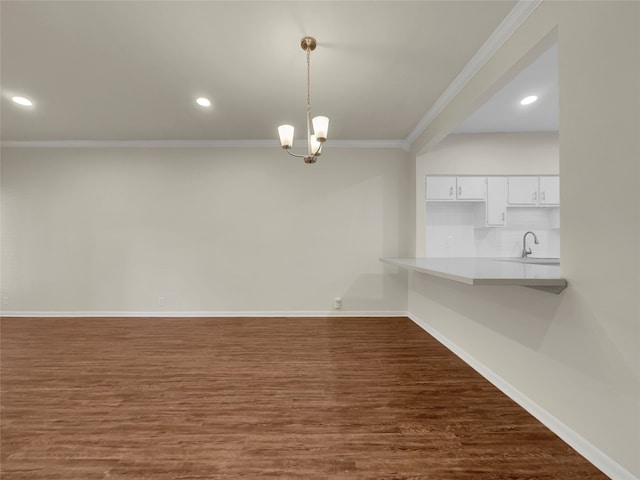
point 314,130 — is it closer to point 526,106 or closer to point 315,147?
point 315,147

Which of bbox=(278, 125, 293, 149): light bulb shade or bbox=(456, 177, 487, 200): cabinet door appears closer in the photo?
bbox=(278, 125, 293, 149): light bulb shade

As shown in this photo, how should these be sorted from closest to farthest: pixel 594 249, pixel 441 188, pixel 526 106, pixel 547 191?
pixel 594 249, pixel 526 106, pixel 547 191, pixel 441 188

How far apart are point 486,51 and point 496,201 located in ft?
7.74

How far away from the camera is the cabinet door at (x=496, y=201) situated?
394 cm

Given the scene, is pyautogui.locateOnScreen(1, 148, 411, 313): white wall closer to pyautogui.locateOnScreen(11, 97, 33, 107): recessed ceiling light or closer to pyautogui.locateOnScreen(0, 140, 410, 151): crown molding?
pyautogui.locateOnScreen(0, 140, 410, 151): crown molding

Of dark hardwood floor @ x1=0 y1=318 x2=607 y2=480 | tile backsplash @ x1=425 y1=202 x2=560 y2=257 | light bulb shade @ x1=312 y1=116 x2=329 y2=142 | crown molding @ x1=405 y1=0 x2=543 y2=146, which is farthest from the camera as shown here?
tile backsplash @ x1=425 y1=202 x2=560 y2=257

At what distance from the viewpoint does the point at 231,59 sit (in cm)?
233

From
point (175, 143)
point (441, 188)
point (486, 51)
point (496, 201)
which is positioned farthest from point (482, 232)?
point (175, 143)

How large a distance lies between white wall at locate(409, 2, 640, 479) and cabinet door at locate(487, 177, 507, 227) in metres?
2.39

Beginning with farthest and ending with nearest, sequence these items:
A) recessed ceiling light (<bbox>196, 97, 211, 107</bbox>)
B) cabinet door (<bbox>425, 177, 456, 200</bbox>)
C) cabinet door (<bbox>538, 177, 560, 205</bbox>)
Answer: cabinet door (<bbox>425, 177, 456, 200</bbox>) → cabinet door (<bbox>538, 177, 560, 205</bbox>) → recessed ceiling light (<bbox>196, 97, 211, 107</bbox>)

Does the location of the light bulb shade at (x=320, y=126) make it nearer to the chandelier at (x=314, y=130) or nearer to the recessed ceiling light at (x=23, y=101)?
the chandelier at (x=314, y=130)

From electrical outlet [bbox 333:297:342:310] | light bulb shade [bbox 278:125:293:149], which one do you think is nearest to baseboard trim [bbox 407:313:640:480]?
electrical outlet [bbox 333:297:342:310]

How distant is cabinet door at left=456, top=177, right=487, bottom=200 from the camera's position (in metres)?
Result: 3.97

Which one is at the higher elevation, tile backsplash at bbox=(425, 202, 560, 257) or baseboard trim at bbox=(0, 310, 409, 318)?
tile backsplash at bbox=(425, 202, 560, 257)
